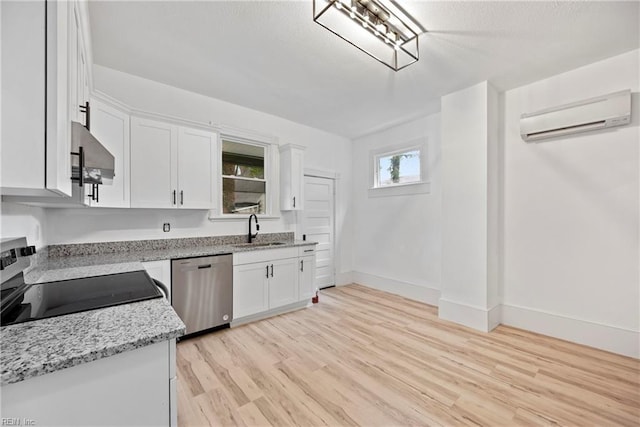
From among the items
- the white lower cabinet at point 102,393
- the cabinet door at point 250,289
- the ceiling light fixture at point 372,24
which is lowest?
the cabinet door at point 250,289

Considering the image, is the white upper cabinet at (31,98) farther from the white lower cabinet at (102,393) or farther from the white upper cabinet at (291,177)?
the white upper cabinet at (291,177)

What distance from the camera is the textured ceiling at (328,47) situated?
75.8 inches

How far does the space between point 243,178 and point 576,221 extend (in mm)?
3849

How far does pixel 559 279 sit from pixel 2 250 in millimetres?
4222

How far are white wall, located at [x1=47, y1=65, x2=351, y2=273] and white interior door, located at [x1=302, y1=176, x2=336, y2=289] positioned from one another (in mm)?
305

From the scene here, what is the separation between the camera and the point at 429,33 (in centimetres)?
217

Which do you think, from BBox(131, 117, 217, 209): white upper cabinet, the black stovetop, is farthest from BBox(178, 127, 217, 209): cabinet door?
the black stovetop

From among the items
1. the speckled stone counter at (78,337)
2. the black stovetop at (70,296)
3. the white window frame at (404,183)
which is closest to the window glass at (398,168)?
the white window frame at (404,183)

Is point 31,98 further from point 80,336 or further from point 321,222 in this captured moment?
point 321,222

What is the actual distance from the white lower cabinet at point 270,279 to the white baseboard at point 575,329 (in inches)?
96.1

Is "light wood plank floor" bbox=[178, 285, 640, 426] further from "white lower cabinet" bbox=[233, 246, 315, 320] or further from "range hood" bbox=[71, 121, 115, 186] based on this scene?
"range hood" bbox=[71, 121, 115, 186]

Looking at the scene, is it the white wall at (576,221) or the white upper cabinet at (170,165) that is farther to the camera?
the white upper cabinet at (170,165)

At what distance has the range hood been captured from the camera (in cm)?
109

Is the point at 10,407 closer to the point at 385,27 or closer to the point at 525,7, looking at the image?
the point at 385,27
